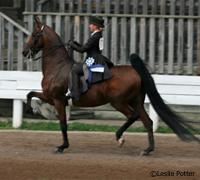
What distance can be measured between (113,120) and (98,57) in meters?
3.21

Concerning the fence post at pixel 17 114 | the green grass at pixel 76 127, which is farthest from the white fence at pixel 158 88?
the green grass at pixel 76 127

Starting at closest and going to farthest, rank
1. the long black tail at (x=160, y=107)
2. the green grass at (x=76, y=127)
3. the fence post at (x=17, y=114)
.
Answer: the long black tail at (x=160, y=107) < the green grass at (x=76, y=127) < the fence post at (x=17, y=114)

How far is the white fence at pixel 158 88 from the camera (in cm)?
832

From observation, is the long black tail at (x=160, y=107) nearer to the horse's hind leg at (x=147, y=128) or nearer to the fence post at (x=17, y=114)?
the horse's hind leg at (x=147, y=128)

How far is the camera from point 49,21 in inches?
367

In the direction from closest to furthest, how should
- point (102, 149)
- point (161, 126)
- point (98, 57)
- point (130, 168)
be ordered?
point (130, 168), point (98, 57), point (102, 149), point (161, 126)

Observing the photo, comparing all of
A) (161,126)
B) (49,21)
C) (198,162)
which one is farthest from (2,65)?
(198,162)

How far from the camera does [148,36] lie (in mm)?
9414

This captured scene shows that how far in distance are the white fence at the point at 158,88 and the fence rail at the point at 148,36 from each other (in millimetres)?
788

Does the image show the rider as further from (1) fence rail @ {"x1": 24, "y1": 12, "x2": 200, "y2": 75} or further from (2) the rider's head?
(1) fence rail @ {"x1": 24, "y1": 12, "x2": 200, "y2": 75}

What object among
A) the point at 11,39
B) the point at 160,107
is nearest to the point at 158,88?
the point at 160,107

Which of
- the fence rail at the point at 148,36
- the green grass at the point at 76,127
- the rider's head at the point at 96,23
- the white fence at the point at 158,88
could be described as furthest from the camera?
the fence rail at the point at 148,36

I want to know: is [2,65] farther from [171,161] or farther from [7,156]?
[171,161]

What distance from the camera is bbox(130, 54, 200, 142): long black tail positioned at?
6340mm
